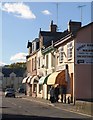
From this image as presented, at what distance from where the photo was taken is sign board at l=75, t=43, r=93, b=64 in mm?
38094

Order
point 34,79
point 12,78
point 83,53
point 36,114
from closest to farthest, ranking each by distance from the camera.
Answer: point 36,114 → point 83,53 → point 34,79 → point 12,78

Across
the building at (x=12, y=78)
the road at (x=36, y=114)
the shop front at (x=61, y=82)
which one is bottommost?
the road at (x=36, y=114)

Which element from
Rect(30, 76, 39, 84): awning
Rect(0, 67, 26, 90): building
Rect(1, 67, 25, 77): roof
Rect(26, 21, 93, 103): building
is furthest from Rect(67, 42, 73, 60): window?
Rect(1, 67, 25, 77): roof

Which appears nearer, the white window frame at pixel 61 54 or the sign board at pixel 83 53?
the sign board at pixel 83 53

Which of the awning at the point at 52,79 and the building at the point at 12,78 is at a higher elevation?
the building at the point at 12,78

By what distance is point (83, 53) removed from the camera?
38.7 metres

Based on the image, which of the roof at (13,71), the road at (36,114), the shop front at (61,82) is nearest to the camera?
the road at (36,114)

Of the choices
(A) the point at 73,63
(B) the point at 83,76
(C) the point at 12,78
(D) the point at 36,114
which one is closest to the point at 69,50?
(A) the point at 73,63

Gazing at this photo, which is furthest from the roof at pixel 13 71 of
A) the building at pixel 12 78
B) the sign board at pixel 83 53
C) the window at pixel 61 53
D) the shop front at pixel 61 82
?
the sign board at pixel 83 53

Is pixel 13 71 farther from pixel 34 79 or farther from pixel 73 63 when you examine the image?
pixel 73 63

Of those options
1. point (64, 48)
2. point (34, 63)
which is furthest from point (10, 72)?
point (64, 48)

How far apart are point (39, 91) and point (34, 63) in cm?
750

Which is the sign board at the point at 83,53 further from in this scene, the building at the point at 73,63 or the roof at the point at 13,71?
the roof at the point at 13,71

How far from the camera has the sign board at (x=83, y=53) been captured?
3809 centimetres
